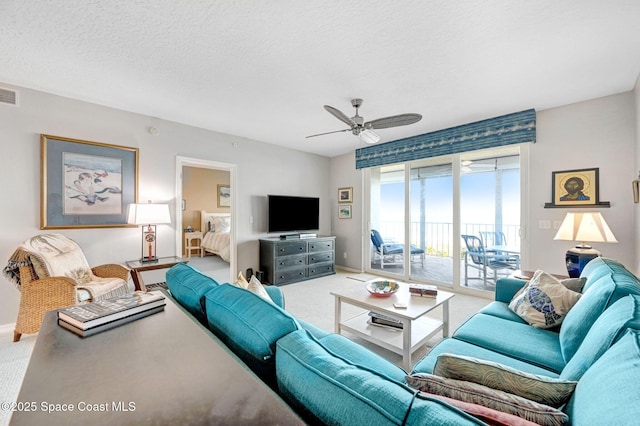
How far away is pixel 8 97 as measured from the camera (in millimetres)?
2654

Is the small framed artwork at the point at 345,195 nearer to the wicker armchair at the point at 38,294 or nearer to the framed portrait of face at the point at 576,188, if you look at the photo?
the framed portrait of face at the point at 576,188

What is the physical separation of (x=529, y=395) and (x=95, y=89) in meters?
3.94

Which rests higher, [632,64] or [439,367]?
[632,64]

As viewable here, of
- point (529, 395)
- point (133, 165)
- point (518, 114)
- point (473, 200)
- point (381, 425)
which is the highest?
point (518, 114)

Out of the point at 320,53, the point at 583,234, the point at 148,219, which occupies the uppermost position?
the point at 320,53

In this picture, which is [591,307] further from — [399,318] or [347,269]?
[347,269]

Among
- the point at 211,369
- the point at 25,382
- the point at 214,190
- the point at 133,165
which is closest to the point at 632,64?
the point at 211,369

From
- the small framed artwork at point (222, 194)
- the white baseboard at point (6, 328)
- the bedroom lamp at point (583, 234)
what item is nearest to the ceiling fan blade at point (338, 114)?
the bedroom lamp at point (583, 234)

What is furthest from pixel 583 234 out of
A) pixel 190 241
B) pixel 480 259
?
pixel 190 241

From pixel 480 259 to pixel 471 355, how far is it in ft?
9.44

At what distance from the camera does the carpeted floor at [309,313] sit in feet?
6.42

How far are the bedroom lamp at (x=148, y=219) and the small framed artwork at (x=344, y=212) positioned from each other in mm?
3341

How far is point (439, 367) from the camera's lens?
88 cm

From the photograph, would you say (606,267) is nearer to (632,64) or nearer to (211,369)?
(632,64)
